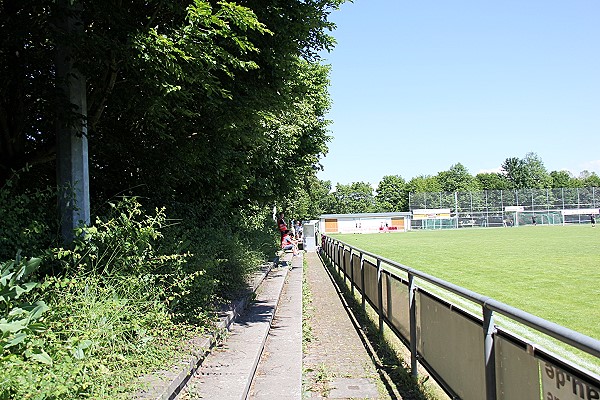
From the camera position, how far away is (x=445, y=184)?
500 feet

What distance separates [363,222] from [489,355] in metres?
93.8

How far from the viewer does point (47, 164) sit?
28.0ft

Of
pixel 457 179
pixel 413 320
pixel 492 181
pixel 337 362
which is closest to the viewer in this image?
pixel 413 320

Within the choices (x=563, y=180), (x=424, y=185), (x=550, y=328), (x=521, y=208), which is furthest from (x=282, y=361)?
(x=563, y=180)

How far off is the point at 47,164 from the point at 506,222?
90.6 metres

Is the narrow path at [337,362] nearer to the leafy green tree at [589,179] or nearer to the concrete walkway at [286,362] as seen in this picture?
the concrete walkway at [286,362]

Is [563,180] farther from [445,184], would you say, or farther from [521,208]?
[521,208]

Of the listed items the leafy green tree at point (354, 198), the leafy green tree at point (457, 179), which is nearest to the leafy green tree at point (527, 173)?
the leafy green tree at point (457, 179)

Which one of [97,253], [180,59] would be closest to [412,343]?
[97,253]

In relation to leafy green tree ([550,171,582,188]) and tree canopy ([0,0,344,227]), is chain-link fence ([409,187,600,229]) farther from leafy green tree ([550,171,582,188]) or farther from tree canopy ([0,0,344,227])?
tree canopy ([0,0,344,227])

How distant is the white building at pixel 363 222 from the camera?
9525cm

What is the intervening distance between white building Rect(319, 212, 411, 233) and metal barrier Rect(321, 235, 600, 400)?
88.4 metres

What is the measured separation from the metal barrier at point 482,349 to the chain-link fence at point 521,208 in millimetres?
86709

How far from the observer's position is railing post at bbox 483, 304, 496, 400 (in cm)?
360
